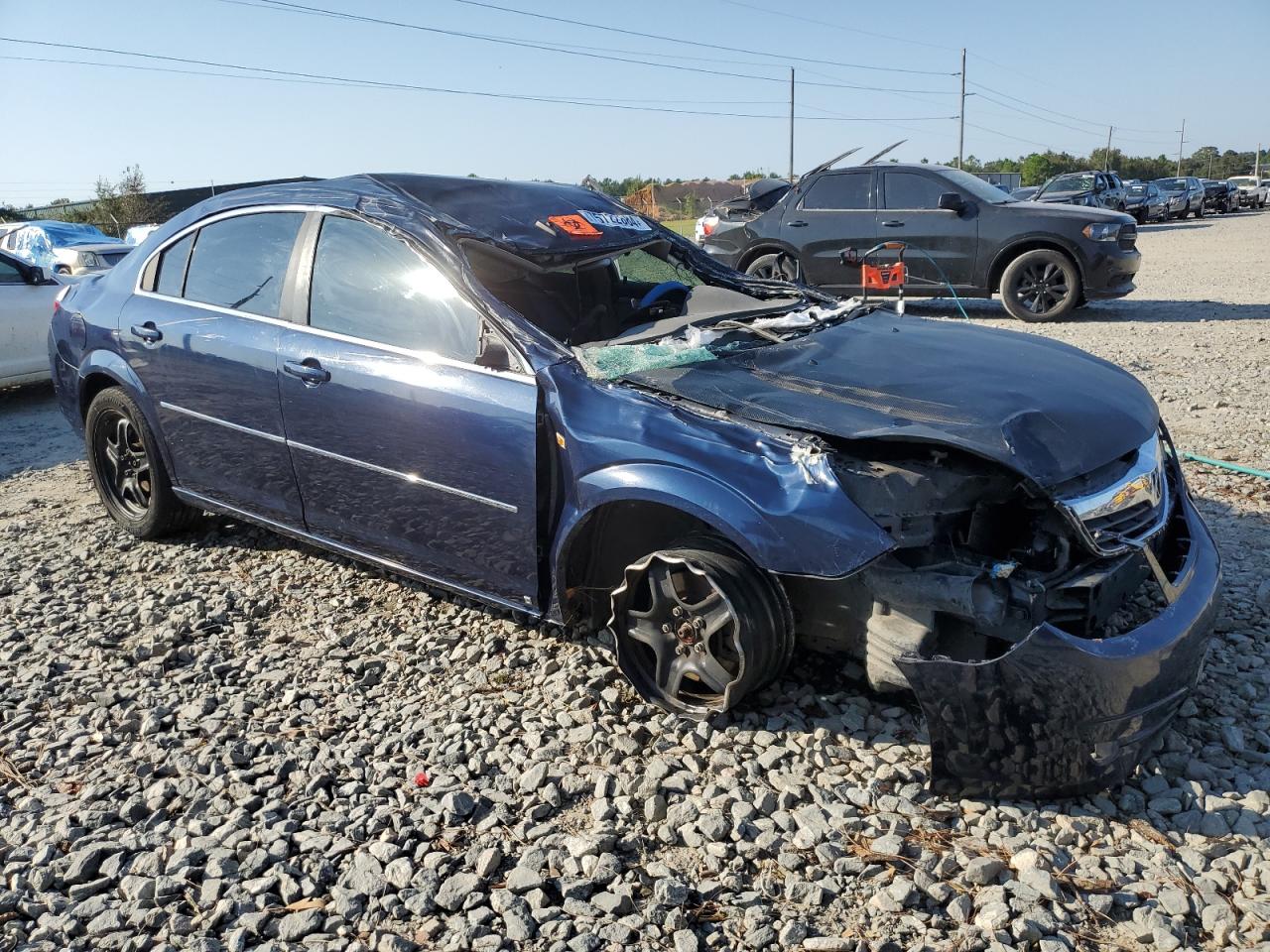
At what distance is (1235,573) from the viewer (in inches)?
159

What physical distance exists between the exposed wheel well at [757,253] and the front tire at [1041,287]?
2423 mm

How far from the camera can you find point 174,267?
4.49 meters

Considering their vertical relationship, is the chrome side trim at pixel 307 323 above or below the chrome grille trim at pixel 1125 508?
above

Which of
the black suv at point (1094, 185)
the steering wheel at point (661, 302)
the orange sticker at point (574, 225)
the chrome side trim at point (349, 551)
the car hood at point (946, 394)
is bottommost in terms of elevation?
the chrome side trim at point (349, 551)

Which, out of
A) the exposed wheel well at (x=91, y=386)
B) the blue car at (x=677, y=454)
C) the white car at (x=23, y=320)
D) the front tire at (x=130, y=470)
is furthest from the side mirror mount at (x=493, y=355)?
the white car at (x=23, y=320)

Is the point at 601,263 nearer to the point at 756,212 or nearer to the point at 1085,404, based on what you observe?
the point at 1085,404

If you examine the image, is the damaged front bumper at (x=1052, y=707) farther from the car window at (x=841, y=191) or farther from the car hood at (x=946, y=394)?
the car window at (x=841, y=191)

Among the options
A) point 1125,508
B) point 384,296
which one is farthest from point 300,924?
point 1125,508

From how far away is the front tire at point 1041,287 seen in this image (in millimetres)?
10289

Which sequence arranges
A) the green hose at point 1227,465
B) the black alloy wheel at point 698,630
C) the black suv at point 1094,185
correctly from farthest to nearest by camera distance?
1. the black suv at point 1094,185
2. the green hose at point 1227,465
3. the black alloy wheel at point 698,630

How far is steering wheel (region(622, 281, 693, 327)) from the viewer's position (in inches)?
167

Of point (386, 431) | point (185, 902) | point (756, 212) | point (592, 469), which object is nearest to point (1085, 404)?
point (592, 469)

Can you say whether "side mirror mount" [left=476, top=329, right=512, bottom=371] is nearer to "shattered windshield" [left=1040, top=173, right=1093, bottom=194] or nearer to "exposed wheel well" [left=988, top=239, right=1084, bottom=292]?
"exposed wheel well" [left=988, top=239, right=1084, bottom=292]

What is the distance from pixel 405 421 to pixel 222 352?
43.8 inches
